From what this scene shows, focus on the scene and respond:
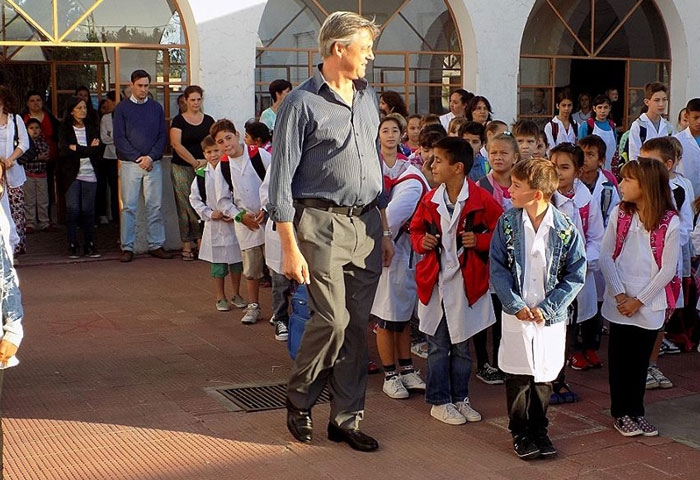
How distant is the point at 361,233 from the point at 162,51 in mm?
6687

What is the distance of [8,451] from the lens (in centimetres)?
473

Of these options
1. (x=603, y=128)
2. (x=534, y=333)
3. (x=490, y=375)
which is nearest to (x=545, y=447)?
(x=534, y=333)

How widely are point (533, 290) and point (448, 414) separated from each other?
3.03 feet

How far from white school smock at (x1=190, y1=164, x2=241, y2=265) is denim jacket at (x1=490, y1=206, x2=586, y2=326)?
136 inches

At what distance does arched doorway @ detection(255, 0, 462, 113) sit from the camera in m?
11.2

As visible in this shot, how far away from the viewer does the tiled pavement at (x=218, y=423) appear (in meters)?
4.52

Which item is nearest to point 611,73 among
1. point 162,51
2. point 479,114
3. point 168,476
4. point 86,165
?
point 479,114

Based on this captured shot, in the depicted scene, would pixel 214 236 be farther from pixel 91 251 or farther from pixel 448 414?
pixel 91 251

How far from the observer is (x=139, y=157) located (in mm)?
10438

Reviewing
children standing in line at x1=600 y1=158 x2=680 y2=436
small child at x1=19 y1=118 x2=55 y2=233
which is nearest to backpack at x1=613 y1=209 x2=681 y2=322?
children standing in line at x1=600 y1=158 x2=680 y2=436

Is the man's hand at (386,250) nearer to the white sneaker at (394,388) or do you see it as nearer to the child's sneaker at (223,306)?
the white sneaker at (394,388)

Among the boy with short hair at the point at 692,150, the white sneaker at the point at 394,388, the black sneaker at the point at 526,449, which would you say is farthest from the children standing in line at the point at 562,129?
the black sneaker at the point at 526,449

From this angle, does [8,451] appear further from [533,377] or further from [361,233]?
[533,377]

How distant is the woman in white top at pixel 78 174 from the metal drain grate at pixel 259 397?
17.8 ft
